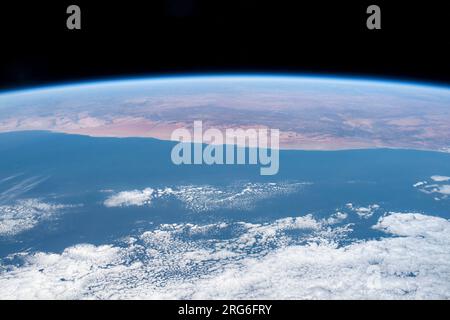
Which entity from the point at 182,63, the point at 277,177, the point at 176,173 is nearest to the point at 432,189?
the point at 277,177

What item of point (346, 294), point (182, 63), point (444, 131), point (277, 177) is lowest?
point (346, 294)

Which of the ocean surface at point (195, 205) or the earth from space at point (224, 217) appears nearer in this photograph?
the earth from space at point (224, 217)

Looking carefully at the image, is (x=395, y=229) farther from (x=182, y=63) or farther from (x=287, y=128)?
(x=182, y=63)

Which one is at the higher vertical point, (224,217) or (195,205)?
(195,205)

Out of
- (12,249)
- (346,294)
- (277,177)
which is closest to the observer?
(346,294)

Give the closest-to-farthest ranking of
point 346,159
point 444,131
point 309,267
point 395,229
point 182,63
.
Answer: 1. point 309,267
2. point 395,229
3. point 346,159
4. point 444,131
5. point 182,63

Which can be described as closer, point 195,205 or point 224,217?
point 224,217

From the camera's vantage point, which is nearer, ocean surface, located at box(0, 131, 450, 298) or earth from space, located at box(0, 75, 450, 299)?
earth from space, located at box(0, 75, 450, 299)

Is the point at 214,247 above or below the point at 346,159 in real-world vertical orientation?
below
